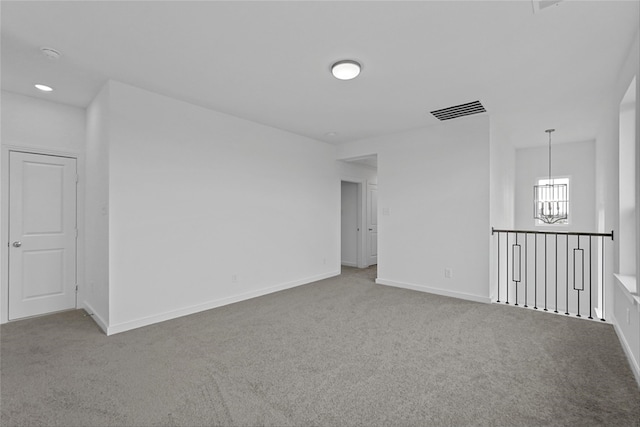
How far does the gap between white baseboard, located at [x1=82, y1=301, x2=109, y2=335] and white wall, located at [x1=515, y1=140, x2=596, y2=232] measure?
7.29 m

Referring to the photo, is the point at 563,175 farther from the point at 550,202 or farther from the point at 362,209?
the point at 362,209

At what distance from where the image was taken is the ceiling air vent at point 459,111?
384 cm

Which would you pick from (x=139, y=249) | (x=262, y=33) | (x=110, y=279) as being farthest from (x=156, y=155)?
(x=262, y=33)

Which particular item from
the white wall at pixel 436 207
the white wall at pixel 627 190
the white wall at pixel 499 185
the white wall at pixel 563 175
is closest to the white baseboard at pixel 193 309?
the white wall at pixel 436 207

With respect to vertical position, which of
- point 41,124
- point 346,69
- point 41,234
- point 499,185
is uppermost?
point 346,69

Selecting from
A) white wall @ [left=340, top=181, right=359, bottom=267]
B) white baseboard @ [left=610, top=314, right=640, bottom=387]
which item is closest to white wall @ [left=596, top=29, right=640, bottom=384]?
white baseboard @ [left=610, top=314, right=640, bottom=387]

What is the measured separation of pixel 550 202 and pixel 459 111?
3.81 meters

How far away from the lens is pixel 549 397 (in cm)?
204

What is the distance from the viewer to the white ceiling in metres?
2.08

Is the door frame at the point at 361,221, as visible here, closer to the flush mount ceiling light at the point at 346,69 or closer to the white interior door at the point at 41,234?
the flush mount ceiling light at the point at 346,69

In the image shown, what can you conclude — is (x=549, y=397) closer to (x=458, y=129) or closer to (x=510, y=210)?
(x=458, y=129)

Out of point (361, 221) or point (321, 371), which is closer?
point (321, 371)

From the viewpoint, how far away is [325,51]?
2.58 meters

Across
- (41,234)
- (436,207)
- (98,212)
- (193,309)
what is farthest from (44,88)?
(436,207)
